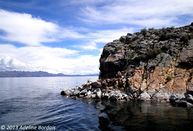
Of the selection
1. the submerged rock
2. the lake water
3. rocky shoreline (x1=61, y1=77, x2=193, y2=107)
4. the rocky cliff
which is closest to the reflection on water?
the lake water

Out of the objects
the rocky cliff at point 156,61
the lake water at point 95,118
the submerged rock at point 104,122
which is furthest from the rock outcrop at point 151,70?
the submerged rock at point 104,122

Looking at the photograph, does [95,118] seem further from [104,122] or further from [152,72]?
[152,72]

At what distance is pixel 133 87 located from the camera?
74.9m

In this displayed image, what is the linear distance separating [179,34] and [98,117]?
48.4 metres

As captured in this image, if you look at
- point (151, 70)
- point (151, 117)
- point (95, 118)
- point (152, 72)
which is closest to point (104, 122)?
point (95, 118)

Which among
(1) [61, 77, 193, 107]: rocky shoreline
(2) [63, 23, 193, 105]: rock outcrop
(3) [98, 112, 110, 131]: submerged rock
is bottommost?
(3) [98, 112, 110, 131]: submerged rock

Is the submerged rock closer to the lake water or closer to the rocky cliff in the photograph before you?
the lake water

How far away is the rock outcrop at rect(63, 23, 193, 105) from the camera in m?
72.6

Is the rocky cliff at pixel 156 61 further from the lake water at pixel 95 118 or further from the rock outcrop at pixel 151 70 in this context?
the lake water at pixel 95 118

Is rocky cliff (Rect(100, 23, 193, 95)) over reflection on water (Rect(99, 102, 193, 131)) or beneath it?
over

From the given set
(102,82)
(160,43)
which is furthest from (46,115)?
(160,43)

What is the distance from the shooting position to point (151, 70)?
7750 centimetres

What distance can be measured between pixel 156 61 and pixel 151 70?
3037mm

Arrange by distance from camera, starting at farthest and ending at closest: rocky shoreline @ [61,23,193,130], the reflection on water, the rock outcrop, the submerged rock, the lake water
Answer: the rock outcrop < rocky shoreline @ [61,23,193,130] < the lake water < the reflection on water < the submerged rock
